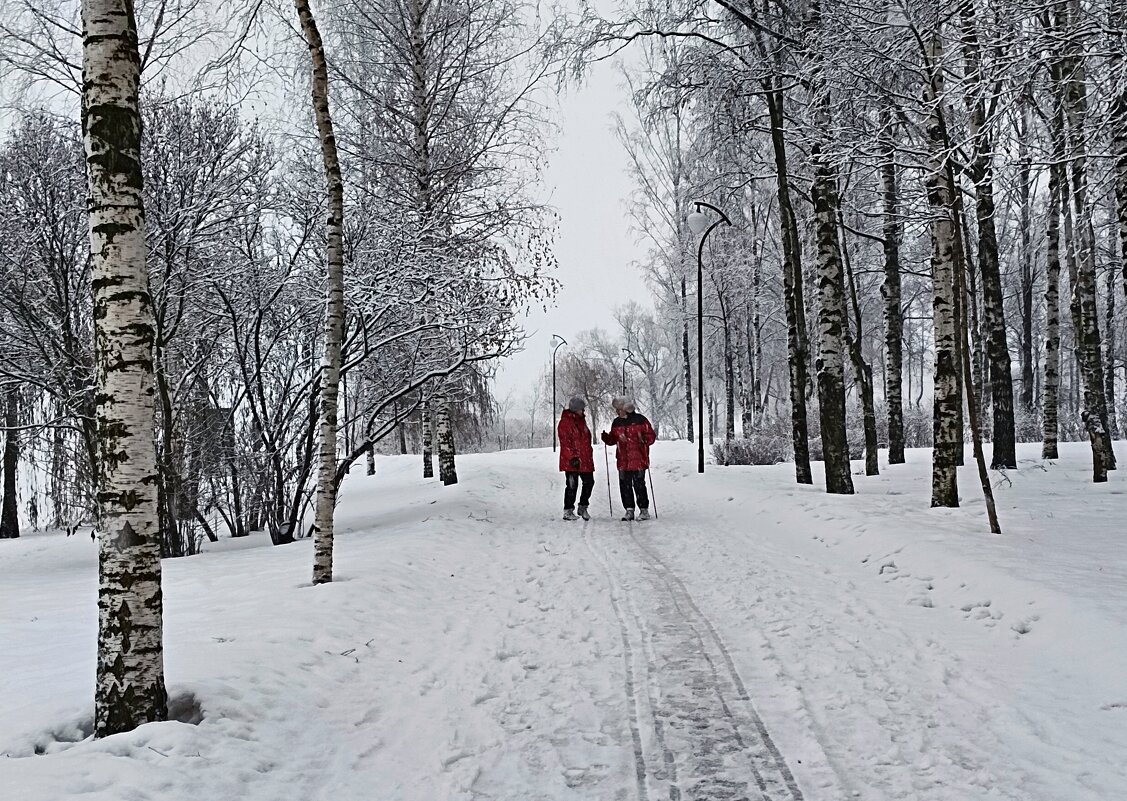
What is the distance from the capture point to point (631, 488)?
1195cm

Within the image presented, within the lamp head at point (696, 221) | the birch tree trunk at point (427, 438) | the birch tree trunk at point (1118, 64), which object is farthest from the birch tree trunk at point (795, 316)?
the birch tree trunk at point (427, 438)

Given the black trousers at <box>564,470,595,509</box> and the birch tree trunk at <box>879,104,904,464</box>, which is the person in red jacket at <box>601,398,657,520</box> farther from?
the birch tree trunk at <box>879,104,904,464</box>

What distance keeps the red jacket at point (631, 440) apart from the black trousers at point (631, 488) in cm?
12

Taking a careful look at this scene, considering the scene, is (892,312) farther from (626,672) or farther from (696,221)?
(626,672)

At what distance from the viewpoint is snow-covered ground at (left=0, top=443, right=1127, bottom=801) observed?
3523 millimetres

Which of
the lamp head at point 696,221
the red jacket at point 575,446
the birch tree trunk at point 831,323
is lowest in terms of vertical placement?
the red jacket at point 575,446

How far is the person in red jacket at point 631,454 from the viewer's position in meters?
11.7

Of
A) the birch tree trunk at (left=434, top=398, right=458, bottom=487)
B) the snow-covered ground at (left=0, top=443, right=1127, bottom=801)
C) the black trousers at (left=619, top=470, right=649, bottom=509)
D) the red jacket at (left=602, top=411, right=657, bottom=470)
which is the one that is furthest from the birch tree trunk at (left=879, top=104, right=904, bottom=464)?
the birch tree trunk at (left=434, top=398, right=458, bottom=487)

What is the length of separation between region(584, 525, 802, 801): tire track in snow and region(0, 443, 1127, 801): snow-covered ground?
0.07 ft

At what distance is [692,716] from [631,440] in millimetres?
7747

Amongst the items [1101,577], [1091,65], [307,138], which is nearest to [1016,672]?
[1101,577]

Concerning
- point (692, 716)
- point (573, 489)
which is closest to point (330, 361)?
point (692, 716)

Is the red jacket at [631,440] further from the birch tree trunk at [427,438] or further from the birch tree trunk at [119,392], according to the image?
the birch tree trunk at [119,392]

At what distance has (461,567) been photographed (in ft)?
27.6
